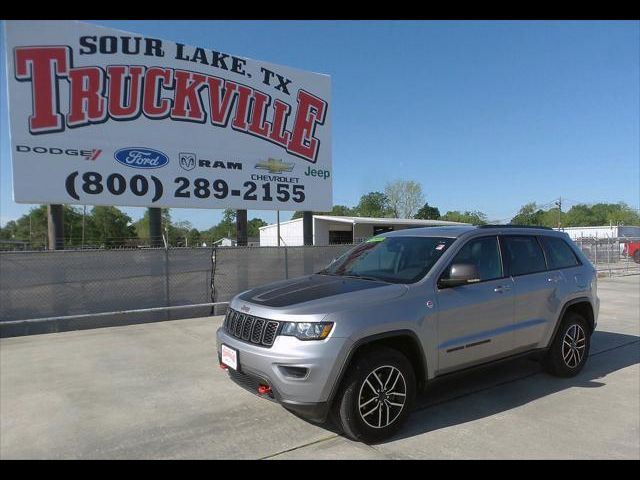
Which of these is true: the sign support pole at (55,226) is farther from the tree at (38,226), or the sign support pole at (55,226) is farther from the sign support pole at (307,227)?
the tree at (38,226)

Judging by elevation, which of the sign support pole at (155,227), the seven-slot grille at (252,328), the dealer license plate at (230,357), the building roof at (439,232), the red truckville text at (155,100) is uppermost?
the red truckville text at (155,100)

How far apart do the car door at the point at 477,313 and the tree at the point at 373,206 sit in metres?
73.3

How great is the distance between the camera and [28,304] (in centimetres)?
795

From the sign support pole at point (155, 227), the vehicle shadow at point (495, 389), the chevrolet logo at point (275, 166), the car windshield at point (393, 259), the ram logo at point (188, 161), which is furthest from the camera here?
the chevrolet logo at point (275, 166)

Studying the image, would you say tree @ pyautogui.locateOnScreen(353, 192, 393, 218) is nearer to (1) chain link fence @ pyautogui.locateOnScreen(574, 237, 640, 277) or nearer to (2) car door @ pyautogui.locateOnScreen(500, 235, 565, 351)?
(1) chain link fence @ pyautogui.locateOnScreen(574, 237, 640, 277)

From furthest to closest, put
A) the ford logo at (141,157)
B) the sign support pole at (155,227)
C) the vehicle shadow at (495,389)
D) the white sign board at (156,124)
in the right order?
the sign support pole at (155,227) < the ford logo at (141,157) < the white sign board at (156,124) < the vehicle shadow at (495,389)

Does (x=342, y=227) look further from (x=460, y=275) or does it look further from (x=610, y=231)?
(x=610, y=231)

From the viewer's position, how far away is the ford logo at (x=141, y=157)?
385 inches

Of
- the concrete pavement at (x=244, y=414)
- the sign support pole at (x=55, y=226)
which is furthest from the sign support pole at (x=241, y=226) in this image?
the concrete pavement at (x=244, y=414)

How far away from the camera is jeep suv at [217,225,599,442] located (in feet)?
11.8

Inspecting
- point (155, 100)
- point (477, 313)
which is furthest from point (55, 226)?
point (477, 313)

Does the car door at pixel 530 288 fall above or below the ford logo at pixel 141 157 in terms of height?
below

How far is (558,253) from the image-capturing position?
5.66 metres
